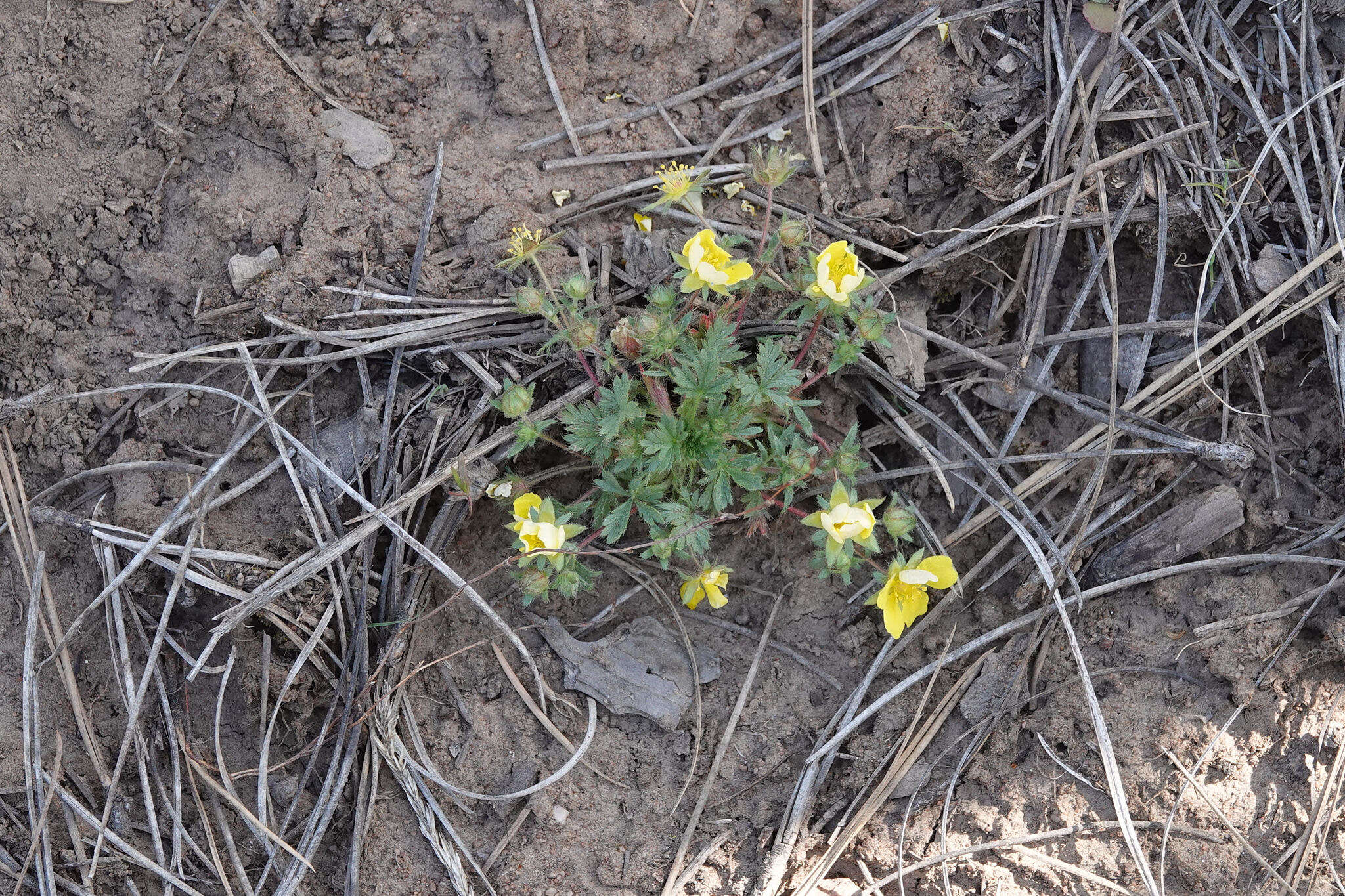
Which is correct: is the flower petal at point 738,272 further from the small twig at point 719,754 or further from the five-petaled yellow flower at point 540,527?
the small twig at point 719,754

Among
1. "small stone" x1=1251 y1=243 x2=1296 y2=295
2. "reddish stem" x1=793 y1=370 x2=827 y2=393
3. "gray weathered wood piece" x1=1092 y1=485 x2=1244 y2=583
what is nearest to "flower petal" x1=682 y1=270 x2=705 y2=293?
"reddish stem" x1=793 y1=370 x2=827 y2=393

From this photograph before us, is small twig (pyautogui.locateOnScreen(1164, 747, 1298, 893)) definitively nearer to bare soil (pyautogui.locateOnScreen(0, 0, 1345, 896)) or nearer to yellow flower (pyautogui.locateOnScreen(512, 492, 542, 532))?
bare soil (pyautogui.locateOnScreen(0, 0, 1345, 896))

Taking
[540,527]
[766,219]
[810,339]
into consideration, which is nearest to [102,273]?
[540,527]

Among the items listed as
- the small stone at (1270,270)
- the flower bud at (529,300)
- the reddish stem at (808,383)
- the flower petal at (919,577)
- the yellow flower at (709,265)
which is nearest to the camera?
the yellow flower at (709,265)

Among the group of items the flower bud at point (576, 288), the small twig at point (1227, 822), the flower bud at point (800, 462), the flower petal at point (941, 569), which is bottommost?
the small twig at point (1227, 822)

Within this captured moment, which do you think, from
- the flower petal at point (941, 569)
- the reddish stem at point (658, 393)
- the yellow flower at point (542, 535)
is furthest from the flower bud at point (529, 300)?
the flower petal at point (941, 569)

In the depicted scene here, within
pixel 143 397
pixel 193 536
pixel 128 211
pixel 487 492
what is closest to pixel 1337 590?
pixel 487 492
